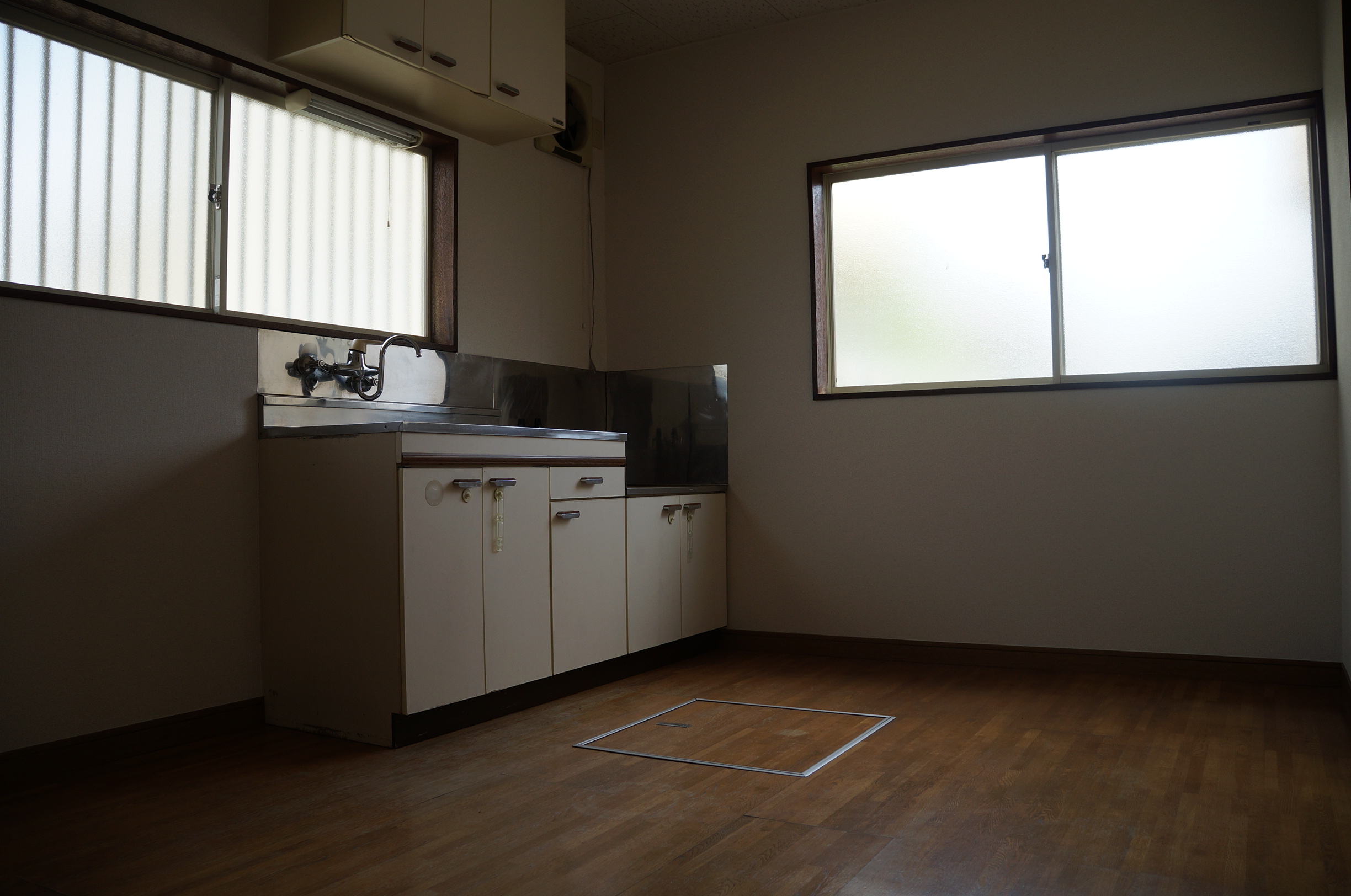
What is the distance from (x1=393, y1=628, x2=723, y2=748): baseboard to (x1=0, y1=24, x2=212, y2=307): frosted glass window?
1.41 m

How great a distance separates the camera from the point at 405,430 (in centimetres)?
268

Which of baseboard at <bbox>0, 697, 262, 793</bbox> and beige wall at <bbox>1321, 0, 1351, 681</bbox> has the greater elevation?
beige wall at <bbox>1321, 0, 1351, 681</bbox>

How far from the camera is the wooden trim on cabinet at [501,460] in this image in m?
2.71

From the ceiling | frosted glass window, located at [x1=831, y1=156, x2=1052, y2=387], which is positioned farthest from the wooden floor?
the ceiling

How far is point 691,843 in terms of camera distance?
1.92m

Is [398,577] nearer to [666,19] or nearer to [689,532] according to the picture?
[689,532]

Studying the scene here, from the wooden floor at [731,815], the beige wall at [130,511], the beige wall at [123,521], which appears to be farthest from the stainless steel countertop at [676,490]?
the beige wall at [123,521]

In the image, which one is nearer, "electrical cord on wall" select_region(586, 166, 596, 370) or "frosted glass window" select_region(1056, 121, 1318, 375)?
"frosted glass window" select_region(1056, 121, 1318, 375)

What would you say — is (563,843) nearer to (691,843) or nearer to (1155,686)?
(691,843)

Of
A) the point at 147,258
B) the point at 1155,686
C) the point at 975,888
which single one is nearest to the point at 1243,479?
the point at 1155,686

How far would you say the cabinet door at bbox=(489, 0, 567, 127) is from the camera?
11.3ft

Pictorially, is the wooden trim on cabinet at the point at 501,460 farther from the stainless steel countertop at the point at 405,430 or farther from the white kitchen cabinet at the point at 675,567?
the white kitchen cabinet at the point at 675,567

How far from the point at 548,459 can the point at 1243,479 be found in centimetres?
246

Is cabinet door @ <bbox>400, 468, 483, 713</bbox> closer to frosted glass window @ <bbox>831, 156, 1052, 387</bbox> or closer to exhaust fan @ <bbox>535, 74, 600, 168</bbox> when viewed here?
frosted glass window @ <bbox>831, 156, 1052, 387</bbox>
